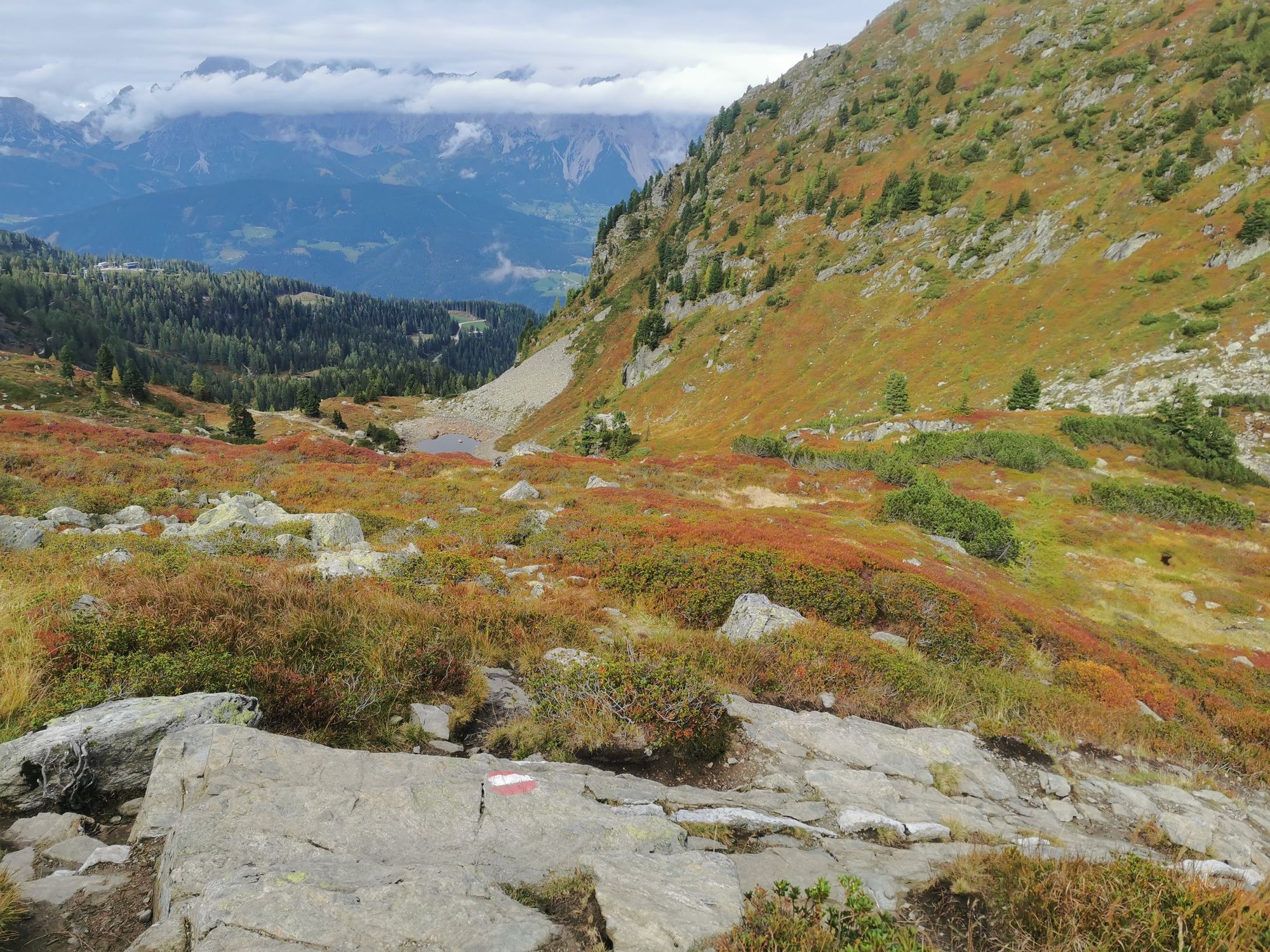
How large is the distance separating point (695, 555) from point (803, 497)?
22.2m

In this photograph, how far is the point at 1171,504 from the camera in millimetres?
30281

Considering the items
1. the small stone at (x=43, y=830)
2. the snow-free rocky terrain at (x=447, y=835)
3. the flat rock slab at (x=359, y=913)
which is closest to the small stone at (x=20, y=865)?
the snow-free rocky terrain at (x=447, y=835)

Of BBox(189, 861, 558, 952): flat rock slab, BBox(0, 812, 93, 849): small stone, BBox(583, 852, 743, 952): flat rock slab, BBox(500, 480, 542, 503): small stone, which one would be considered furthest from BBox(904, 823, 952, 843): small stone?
BBox(500, 480, 542, 503): small stone

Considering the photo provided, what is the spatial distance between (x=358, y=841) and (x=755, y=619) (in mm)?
8784

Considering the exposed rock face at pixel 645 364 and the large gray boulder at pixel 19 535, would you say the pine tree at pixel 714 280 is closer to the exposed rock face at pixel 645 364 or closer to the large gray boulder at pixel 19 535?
the exposed rock face at pixel 645 364

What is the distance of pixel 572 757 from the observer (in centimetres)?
693

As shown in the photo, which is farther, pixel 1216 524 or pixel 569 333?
pixel 569 333

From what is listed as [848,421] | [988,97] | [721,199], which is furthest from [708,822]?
[721,199]

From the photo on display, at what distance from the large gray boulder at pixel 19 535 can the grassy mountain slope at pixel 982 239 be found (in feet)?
200

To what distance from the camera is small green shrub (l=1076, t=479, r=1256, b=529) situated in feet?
96.4

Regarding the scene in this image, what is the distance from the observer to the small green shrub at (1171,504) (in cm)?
2938

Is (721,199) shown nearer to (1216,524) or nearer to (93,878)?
(1216,524)

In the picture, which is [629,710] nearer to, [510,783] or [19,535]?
[510,783]

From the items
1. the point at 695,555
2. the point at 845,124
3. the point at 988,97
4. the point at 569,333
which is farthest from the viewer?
the point at 569,333
